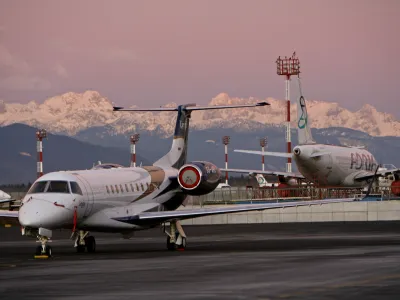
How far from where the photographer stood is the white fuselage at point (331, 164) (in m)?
81.8

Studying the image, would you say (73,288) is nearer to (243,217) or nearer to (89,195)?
(89,195)

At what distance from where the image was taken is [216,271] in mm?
26656

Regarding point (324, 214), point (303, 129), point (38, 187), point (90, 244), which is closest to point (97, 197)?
point (90, 244)

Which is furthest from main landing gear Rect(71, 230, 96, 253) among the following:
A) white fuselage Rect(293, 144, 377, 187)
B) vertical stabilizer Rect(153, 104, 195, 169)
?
white fuselage Rect(293, 144, 377, 187)

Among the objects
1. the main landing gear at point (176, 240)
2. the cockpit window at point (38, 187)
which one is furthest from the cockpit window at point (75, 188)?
the main landing gear at point (176, 240)

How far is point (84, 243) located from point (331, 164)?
45.5 meters

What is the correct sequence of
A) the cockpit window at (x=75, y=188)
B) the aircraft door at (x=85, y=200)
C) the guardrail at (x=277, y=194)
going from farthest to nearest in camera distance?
the guardrail at (x=277, y=194), the aircraft door at (x=85, y=200), the cockpit window at (x=75, y=188)

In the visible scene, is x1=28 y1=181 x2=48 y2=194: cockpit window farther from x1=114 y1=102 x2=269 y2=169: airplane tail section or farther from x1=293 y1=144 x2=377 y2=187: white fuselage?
x1=293 y1=144 x2=377 y2=187: white fuselage

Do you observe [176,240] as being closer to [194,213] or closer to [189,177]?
[194,213]

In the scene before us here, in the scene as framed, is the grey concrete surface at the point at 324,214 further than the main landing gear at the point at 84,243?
Yes

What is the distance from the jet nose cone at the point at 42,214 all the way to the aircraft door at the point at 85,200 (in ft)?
4.03

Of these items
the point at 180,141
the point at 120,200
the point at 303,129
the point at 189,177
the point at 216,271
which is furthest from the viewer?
the point at 303,129

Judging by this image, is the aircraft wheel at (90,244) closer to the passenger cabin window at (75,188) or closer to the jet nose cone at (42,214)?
the passenger cabin window at (75,188)

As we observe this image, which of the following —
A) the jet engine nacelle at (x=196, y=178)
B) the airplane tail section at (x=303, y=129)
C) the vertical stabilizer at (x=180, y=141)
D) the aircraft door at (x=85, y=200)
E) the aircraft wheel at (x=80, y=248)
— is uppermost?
the airplane tail section at (x=303, y=129)
